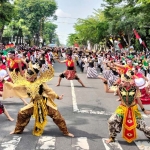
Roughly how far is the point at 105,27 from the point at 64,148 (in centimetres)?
4127

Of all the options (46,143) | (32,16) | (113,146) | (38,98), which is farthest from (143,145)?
(32,16)

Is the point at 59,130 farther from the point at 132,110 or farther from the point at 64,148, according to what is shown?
the point at 132,110

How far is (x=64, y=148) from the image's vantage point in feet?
19.4

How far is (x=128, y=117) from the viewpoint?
5.98m

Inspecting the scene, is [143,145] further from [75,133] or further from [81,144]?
[75,133]

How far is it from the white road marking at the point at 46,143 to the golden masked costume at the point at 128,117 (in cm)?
118

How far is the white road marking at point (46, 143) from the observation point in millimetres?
5922

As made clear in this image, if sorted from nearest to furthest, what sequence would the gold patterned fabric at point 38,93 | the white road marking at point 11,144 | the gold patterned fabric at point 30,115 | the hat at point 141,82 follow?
the white road marking at point 11,144 < the gold patterned fabric at point 38,93 < the gold patterned fabric at point 30,115 < the hat at point 141,82

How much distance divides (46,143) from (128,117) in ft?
5.46

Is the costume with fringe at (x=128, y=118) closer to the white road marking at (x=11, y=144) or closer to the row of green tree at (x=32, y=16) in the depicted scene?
the white road marking at (x=11, y=144)

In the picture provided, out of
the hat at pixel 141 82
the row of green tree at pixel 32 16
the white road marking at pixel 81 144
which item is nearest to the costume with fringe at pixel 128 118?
the white road marking at pixel 81 144

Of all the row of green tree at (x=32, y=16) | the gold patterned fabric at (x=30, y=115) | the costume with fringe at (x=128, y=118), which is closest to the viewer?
the costume with fringe at (x=128, y=118)

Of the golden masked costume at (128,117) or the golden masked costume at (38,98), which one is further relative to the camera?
the golden masked costume at (38,98)

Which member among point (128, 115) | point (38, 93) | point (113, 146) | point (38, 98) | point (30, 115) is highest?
point (38, 93)
